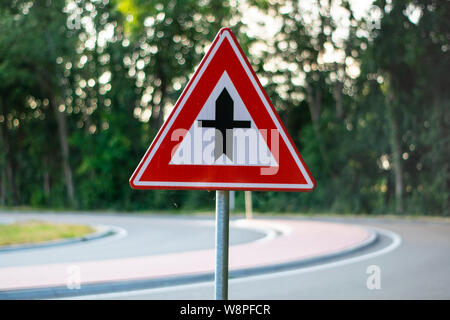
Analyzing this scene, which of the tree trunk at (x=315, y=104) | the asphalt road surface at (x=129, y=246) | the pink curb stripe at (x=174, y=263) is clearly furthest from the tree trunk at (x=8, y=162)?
the pink curb stripe at (x=174, y=263)

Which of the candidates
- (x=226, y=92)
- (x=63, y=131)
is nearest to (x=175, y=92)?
(x=63, y=131)

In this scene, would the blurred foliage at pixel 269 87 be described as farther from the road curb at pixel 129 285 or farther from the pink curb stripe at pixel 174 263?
the road curb at pixel 129 285

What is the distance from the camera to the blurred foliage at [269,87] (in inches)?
A: 1105

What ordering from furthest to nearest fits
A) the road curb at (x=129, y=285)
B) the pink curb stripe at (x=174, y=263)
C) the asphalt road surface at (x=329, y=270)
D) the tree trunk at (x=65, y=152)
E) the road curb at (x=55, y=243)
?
the tree trunk at (x=65, y=152) → the road curb at (x=55, y=243) → the pink curb stripe at (x=174, y=263) → the asphalt road surface at (x=329, y=270) → the road curb at (x=129, y=285)

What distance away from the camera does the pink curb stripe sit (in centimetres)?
905

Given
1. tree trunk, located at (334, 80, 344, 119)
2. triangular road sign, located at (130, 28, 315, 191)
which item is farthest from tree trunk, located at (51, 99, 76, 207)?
triangular road sign, located at (130, 28, 315, 191)

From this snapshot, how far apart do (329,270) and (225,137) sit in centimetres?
745

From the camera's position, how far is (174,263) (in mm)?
10938

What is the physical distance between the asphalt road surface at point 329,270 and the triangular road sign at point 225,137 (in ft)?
15.3

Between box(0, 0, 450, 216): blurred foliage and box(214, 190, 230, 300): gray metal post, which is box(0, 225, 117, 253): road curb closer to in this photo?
box(0, 0, 450, 216): blurred foliage

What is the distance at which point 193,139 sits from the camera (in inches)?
139

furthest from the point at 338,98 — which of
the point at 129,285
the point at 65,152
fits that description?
the point at 129,285

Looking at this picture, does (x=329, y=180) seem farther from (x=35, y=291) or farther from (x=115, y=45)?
(x=35, y=291)

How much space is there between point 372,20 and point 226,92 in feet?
87.5
